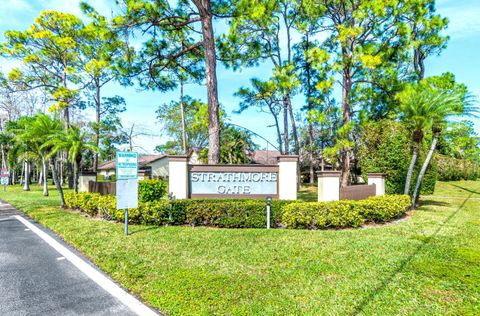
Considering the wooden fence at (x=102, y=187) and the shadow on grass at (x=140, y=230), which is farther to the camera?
the wooden fence at (x=102, y=187)

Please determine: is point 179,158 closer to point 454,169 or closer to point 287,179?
point 287,179

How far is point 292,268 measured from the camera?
14.1ft

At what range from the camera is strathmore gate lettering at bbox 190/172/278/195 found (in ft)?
27.3

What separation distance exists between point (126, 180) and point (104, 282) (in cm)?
305

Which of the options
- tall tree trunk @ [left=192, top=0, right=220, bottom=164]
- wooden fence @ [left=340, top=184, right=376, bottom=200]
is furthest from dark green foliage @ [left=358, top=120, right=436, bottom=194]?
tall tree trunk @ [left=192, top=0, right=220, bottom=164]

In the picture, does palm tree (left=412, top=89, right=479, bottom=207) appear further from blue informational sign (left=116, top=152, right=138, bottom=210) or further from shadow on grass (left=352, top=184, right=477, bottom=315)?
blue informational sign (left=116, top=152, right=138, bottom=210)

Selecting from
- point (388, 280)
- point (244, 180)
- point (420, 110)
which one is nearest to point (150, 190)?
point (244, 180)

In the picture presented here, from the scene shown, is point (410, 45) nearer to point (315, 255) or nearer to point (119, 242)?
point (315, 255)

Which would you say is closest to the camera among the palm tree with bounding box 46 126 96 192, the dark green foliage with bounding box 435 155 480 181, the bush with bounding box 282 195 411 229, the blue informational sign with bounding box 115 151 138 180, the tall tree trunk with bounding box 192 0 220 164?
the blue informational sign with bounding box 115 151 138 180

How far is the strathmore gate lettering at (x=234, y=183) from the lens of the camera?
27.3 feet

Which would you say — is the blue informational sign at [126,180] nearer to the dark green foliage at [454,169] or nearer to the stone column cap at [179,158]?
the stone column cap at [179,158]

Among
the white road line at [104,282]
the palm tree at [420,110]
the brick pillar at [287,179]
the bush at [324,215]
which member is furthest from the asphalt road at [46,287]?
the palm tree at [420,110]

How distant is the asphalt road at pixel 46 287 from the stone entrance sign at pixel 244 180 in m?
3.71

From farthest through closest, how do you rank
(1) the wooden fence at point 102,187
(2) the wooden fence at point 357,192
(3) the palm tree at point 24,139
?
(3) the palm tree at point 24,139 < (1) the wooden fence at point 102,187 < (2) the wooden fence at point 357,192
